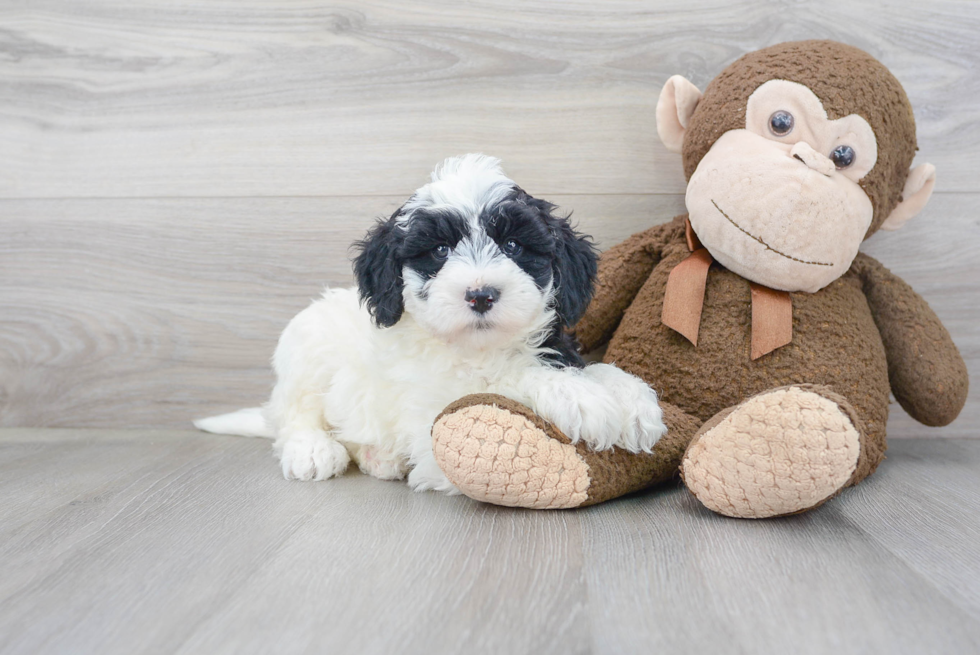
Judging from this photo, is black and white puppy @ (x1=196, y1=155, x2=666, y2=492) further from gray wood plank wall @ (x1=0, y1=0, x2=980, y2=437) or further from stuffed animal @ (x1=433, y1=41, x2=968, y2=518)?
gray wood plank wall @ (x1=0, y1=0, x2=980, y2=437)

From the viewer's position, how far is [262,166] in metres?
1.70

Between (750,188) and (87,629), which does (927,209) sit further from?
(87,629)

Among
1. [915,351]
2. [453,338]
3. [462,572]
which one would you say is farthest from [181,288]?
[915,351]

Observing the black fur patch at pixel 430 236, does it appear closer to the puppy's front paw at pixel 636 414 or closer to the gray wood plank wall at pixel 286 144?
the puppy's front paw at pixel 636 414

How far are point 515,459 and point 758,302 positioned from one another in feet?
1.87

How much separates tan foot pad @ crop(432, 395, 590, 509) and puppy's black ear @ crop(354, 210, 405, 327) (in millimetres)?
207

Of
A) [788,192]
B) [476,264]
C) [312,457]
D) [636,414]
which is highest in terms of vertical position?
[788,192]

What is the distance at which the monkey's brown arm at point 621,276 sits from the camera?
1475mm

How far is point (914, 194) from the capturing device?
4.57 ft

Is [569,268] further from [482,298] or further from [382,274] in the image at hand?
[382,274]

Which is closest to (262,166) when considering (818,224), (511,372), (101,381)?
(101,381)

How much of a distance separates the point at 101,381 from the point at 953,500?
6.20ft

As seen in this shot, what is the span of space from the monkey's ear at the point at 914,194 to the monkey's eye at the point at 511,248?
0.78 meters

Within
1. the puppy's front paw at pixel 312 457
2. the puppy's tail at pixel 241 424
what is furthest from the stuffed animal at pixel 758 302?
the puppy's tail at pixel 241 424
